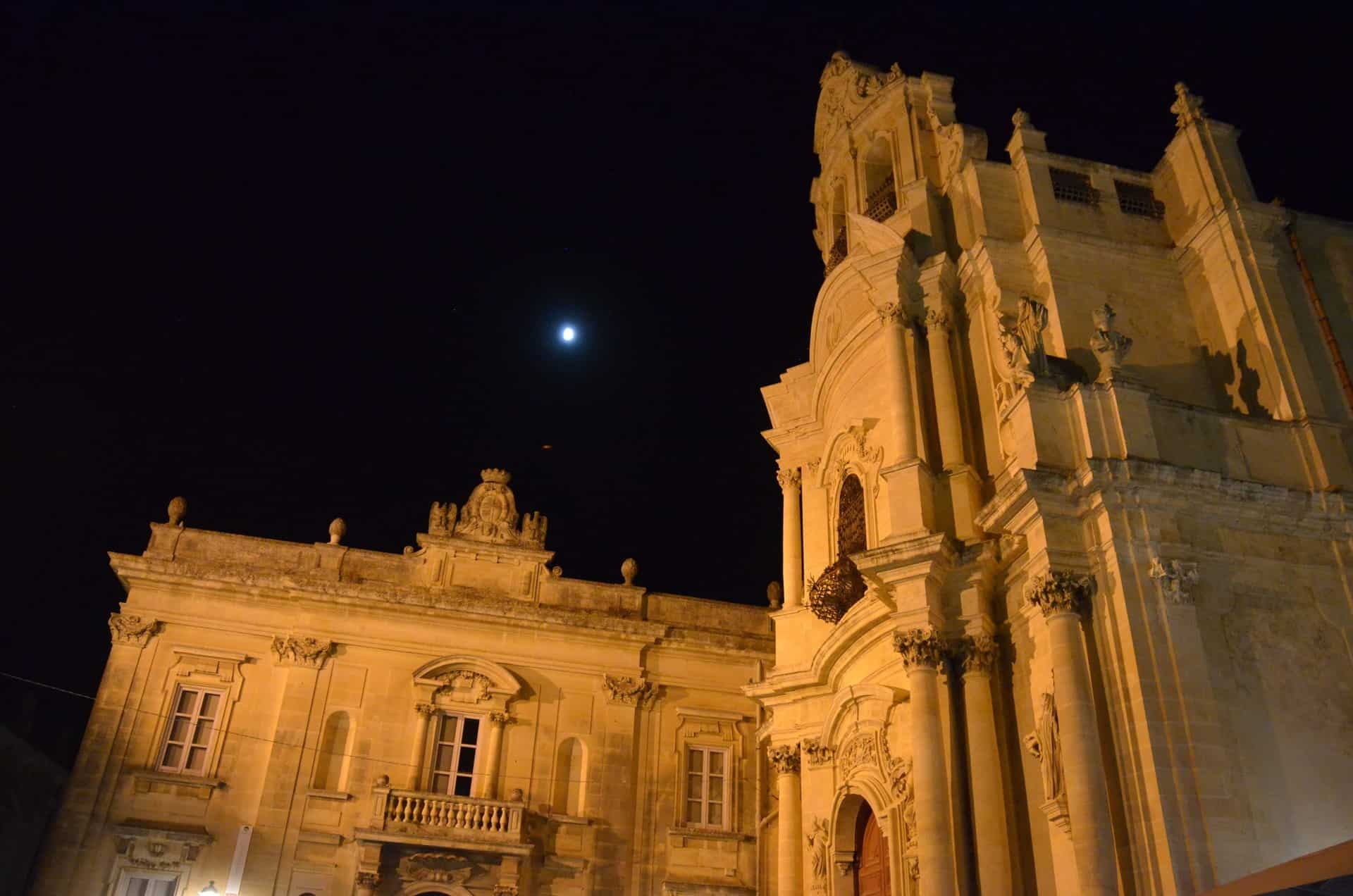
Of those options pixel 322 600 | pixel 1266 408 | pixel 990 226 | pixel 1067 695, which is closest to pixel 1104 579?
pixel 1067 695

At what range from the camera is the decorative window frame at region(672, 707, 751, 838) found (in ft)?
78.3

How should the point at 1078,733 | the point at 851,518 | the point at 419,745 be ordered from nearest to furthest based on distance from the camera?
the point at 1078,733, the point at 851,518, the point at 419,745

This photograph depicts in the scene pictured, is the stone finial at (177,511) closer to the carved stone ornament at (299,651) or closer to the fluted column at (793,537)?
the carved stone ornament at (299,651)

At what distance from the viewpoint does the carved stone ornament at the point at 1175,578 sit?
39.1ft

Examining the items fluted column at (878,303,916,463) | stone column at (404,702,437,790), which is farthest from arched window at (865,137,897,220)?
stone column at (404,702,437,790)

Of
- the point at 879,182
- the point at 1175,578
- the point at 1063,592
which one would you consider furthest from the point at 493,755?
the point at 1175,578

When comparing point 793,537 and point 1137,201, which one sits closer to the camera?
point 1137,201

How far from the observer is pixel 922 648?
1362cm

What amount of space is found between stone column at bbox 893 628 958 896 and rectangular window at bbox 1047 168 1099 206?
8702 mm

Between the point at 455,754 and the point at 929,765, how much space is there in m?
13.4

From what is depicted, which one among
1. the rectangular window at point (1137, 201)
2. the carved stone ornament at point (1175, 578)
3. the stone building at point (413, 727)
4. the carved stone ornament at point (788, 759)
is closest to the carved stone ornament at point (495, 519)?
the stone building at point (413, 727)

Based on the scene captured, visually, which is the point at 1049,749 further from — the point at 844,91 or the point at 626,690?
the point at 844,91

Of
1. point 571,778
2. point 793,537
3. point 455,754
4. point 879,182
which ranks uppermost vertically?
point 879,182

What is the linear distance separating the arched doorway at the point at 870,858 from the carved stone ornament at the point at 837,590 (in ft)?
10.2
